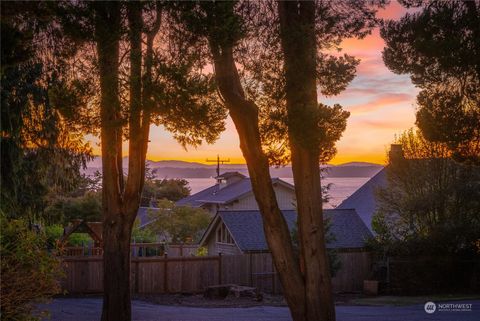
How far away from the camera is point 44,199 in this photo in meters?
22.5

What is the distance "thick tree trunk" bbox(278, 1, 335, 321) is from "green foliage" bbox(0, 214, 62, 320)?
5.28 m

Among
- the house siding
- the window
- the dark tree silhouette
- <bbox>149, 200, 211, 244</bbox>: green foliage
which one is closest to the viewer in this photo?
the dark tree silhouette

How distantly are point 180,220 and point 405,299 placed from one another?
22.5 m

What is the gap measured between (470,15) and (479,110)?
2.13 meters

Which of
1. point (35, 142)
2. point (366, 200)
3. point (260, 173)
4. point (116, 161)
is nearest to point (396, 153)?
point (366, 200)

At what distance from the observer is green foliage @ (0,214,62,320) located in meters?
8.01

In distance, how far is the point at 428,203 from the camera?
3366 centimetres

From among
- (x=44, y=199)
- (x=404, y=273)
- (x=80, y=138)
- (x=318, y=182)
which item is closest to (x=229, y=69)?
(x=318, y=182)

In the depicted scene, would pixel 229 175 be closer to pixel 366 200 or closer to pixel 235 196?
pixel 235 196

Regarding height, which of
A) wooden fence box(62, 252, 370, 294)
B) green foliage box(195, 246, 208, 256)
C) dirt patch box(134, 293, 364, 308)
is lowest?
dirt patch box(134, 293, 364, 308)

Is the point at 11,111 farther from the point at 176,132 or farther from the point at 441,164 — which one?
the point at 441,164

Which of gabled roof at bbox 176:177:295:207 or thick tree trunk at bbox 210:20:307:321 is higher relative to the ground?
gabled roof at bbox 176:177:295:207

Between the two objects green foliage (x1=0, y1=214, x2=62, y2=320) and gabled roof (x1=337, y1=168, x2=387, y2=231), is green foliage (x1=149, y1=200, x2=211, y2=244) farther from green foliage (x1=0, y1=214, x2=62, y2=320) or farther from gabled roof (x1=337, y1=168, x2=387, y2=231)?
green foliage (x1=0, y1=214, x2=62, y2=320)

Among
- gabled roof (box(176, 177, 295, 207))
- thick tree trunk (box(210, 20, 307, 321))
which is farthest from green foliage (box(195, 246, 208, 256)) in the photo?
thick tree trunk (box(210, 20, 307, 321))
